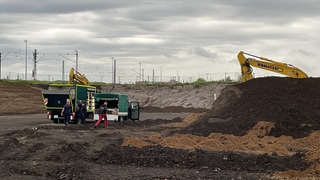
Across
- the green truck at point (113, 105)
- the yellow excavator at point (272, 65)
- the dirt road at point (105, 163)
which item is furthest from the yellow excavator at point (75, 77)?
the dirt road at point (105, 163)

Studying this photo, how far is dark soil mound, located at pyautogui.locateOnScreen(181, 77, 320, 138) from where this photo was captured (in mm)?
27484

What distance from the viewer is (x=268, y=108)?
29.3 meters

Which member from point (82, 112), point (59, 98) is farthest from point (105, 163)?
point (59, 98)

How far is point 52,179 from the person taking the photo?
14.1 metres

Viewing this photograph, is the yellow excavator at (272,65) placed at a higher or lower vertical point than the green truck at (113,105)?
higher

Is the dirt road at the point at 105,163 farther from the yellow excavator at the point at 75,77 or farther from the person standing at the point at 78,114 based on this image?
the yellow excavator at the point at 75,77

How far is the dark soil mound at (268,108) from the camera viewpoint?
2748cm

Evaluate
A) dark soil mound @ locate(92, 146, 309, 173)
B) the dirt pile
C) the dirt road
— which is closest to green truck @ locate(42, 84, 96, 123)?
the dirt pile

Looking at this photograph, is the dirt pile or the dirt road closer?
the dirt road

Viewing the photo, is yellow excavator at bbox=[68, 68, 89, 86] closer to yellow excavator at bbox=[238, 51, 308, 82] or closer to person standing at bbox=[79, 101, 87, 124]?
person standing at bbox=[79, 101, 87, 124]

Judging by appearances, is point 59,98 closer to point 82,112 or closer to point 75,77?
point 82,112

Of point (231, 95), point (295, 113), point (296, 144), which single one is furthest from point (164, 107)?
point (296, 144)

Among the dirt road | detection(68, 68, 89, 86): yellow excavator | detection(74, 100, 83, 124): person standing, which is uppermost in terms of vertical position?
detection(68, 68, 89, 86): yellow excavator

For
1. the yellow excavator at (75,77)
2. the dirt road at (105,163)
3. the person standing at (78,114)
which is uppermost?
the yellow excavator at (75,77)
